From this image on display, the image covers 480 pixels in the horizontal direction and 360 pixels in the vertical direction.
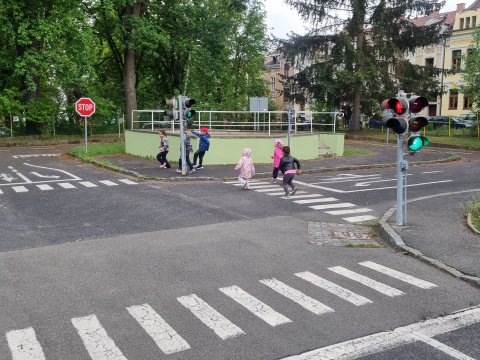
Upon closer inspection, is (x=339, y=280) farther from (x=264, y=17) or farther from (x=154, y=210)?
(x=264, y=17)

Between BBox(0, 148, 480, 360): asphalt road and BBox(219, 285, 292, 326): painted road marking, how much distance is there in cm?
1

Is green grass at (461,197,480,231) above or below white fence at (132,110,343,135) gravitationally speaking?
below

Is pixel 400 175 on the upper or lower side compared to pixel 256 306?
upper

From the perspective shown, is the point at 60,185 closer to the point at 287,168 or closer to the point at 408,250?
the point at 287,168

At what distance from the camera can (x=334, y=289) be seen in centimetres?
688

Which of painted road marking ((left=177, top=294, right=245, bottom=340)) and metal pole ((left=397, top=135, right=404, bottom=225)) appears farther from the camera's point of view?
metal pole ((left=397, top=135, right=404, bottom=225))

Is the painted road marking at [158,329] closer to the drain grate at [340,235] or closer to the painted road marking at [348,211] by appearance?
the drain grate at [340,235]

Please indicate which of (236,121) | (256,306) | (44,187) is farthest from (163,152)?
(256,306)

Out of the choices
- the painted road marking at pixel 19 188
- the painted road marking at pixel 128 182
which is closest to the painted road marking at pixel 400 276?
the painted road marking at pixel 128 182

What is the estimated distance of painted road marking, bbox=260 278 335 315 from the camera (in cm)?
616

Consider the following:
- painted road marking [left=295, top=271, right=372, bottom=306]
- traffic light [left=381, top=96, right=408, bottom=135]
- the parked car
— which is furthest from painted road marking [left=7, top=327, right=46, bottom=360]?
the parked car

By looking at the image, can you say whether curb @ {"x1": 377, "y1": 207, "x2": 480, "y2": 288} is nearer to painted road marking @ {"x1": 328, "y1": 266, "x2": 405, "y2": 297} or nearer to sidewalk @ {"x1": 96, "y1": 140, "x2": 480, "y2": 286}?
sidewalk @ {"x1": 96, "y1": 140, "x2": 480, "y2": 286}

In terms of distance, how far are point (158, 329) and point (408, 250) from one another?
5140 millimetres

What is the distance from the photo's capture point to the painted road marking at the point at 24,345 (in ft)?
16.1
